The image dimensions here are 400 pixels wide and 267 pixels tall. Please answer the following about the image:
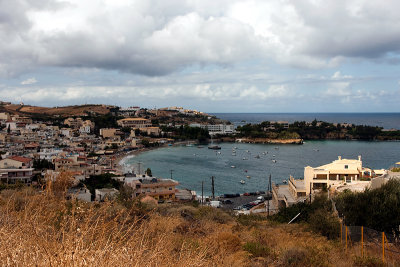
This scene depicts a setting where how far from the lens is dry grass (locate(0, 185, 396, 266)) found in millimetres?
2123

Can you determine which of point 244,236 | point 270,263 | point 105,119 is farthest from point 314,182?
point 105,119

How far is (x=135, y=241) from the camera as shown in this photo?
9.83 feet

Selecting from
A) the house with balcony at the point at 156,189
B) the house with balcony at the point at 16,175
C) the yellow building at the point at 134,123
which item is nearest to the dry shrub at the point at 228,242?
the house with balcony at the point at 156,189

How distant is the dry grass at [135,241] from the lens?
6.97 feet

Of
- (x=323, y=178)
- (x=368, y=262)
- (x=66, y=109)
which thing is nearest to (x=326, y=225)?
(x=368, y=262)

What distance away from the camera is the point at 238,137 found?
58.3 m

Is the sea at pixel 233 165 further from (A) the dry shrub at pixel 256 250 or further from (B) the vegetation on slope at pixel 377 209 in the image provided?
(A) the dry shrub at pixel 256 250

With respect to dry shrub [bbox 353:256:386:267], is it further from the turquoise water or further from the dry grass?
the turquoise water

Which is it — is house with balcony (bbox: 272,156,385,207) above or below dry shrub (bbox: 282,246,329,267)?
below

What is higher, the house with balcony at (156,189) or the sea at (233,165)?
the house with balcony at (156,189)

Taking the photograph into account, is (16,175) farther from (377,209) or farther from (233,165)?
(377,209)

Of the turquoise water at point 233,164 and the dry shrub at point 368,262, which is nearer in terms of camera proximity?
the dry shrub at point 368,262

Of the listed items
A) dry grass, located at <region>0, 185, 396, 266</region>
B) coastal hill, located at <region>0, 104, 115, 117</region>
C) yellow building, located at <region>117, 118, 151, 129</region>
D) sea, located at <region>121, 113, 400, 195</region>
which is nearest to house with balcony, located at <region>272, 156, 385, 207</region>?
dry grass, located at <region>0, 185, 396, 266</region>

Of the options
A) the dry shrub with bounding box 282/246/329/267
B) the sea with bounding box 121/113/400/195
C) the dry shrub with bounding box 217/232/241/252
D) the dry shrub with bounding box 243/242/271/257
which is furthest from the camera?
the sea with bounding box 121/113/400/195
